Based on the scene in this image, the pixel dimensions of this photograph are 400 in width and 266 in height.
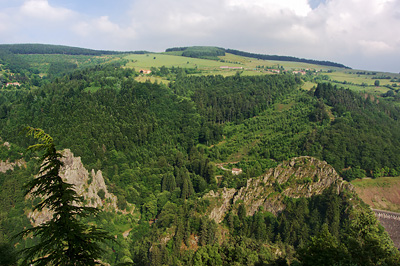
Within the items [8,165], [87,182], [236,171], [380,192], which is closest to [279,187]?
[236,171]

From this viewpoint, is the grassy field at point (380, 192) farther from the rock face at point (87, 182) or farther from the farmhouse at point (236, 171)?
the rock face at point (87, 182)

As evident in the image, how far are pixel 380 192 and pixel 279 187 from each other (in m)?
43.3

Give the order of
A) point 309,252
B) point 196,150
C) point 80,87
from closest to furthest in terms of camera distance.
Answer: point 309,252, point 196,150, point 80,87

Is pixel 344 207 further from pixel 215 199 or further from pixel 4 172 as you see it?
pixel 4 172

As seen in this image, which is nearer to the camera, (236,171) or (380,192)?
(380,192)

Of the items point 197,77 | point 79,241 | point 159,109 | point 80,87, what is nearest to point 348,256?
point 79,241

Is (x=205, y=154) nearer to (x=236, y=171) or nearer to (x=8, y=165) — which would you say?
(x=236, y=171)

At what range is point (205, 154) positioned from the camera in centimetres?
11750

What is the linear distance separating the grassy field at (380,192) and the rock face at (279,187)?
1963cm

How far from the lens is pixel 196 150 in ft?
388

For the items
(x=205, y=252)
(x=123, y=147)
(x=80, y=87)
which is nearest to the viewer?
(x=205, y=252)

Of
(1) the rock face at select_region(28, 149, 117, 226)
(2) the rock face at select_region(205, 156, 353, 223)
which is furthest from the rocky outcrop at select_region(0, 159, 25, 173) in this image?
(2) the rock face at select_region(205, 156, 353, 223)

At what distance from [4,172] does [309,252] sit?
88.0m

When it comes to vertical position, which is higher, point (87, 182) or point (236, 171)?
point (87, 182)
